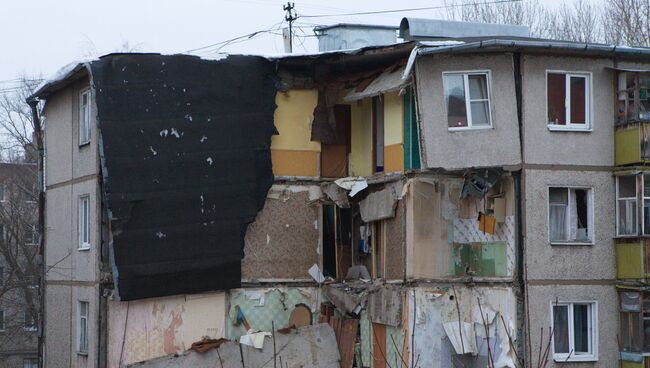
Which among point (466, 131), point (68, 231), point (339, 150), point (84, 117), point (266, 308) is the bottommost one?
point (266, 308)

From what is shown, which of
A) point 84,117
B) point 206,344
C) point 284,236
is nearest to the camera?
point 206,344

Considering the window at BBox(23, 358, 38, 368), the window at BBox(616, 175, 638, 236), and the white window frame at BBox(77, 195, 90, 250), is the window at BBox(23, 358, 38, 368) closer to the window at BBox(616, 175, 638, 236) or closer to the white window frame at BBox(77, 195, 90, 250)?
Result: the white window frame at BBox(77, 195, 90, 250)

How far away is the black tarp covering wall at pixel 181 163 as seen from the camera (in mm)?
23031

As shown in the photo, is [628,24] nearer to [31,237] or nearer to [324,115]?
[324,115]

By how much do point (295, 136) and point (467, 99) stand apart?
15.7ft

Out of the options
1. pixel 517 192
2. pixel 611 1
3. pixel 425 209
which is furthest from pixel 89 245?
pixel 611 1

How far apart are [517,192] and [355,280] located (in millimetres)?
5194

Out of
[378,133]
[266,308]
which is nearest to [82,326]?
[266,308]

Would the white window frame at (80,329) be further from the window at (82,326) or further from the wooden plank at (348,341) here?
the wooden plank at (348,341)

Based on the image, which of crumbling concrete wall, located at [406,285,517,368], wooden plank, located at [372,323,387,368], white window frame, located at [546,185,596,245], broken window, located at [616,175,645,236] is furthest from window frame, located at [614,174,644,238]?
wooden plank, located at [372,323,387,368]

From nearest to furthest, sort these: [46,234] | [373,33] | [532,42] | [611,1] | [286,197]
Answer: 1. [532,42]
2. [286,197]
3. [373,33]
4. [46,234]
5. [611,1]

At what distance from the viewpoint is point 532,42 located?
21.6 m

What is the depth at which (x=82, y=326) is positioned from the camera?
2577 centimetres

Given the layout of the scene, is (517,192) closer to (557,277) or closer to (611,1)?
(557,277)
